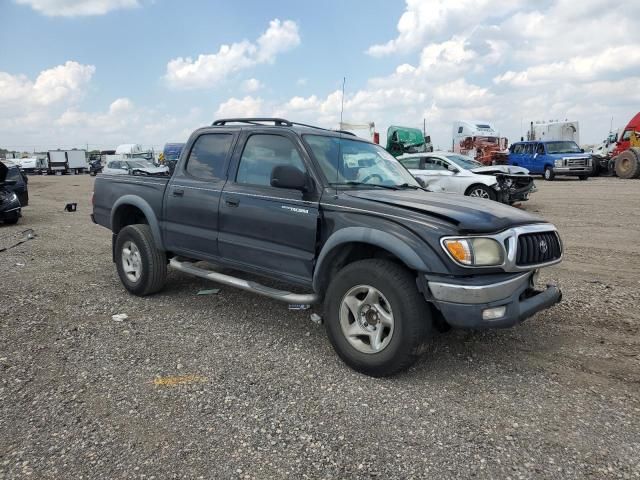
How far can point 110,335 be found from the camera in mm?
4328

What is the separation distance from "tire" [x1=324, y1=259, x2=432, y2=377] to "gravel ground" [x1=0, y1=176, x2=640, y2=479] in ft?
0.61

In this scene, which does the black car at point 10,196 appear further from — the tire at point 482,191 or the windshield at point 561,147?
the windshield at point 561,147

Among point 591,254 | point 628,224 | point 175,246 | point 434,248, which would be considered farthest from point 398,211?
point 628,224

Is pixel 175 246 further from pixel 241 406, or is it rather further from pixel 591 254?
pixel 591 254

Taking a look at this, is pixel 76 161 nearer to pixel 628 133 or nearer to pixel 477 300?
pixel 628 133

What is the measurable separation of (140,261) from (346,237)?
2835 mm

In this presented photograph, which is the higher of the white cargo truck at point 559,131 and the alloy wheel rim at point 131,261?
the white cargo truck at point 559,131

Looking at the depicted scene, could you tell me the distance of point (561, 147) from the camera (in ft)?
76.4

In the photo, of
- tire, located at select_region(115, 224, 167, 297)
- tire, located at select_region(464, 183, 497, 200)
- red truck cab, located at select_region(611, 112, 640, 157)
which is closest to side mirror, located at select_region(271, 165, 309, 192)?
tire, located at select_region(115, 224, 167, 297)

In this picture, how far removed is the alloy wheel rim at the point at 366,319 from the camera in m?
3.41

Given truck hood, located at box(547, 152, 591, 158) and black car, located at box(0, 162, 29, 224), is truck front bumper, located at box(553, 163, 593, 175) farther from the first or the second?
black car, located at box(0, 162, 29, 224)

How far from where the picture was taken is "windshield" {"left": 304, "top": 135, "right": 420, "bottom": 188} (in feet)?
13.5

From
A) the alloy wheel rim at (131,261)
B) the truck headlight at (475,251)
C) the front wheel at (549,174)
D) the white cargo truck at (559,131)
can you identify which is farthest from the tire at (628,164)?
the alloy wheel rim at (131,261)

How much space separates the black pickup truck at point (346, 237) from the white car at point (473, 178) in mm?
8104
